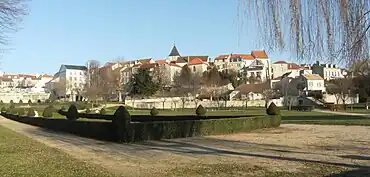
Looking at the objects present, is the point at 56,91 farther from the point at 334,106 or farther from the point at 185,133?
the point at 185,133

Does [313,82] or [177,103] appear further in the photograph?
[313,82]

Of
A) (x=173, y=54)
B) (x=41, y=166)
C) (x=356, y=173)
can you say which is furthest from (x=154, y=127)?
(x=173, y=54)

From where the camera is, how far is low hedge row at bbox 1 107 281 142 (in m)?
17.6

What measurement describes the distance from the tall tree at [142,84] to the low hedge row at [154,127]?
162ft

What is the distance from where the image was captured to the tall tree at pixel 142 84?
247ft

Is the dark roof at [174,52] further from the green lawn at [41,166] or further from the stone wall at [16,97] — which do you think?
the green lawn at [41,166]

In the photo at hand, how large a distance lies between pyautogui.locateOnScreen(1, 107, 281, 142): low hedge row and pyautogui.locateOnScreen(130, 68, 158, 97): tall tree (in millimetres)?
49328

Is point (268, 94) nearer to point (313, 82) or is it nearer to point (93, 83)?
point (313, 82)

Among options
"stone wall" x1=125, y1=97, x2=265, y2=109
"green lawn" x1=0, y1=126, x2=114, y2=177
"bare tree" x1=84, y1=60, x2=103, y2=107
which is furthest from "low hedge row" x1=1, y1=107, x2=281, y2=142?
"bare tree" x1=84, y1=60, x2=103, y2=107

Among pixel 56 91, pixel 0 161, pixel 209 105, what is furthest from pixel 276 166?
pixel 56 91

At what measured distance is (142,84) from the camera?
247 feet

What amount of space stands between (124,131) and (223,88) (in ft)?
216

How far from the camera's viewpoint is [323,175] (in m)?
8.67

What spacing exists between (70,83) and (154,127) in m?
92.5
